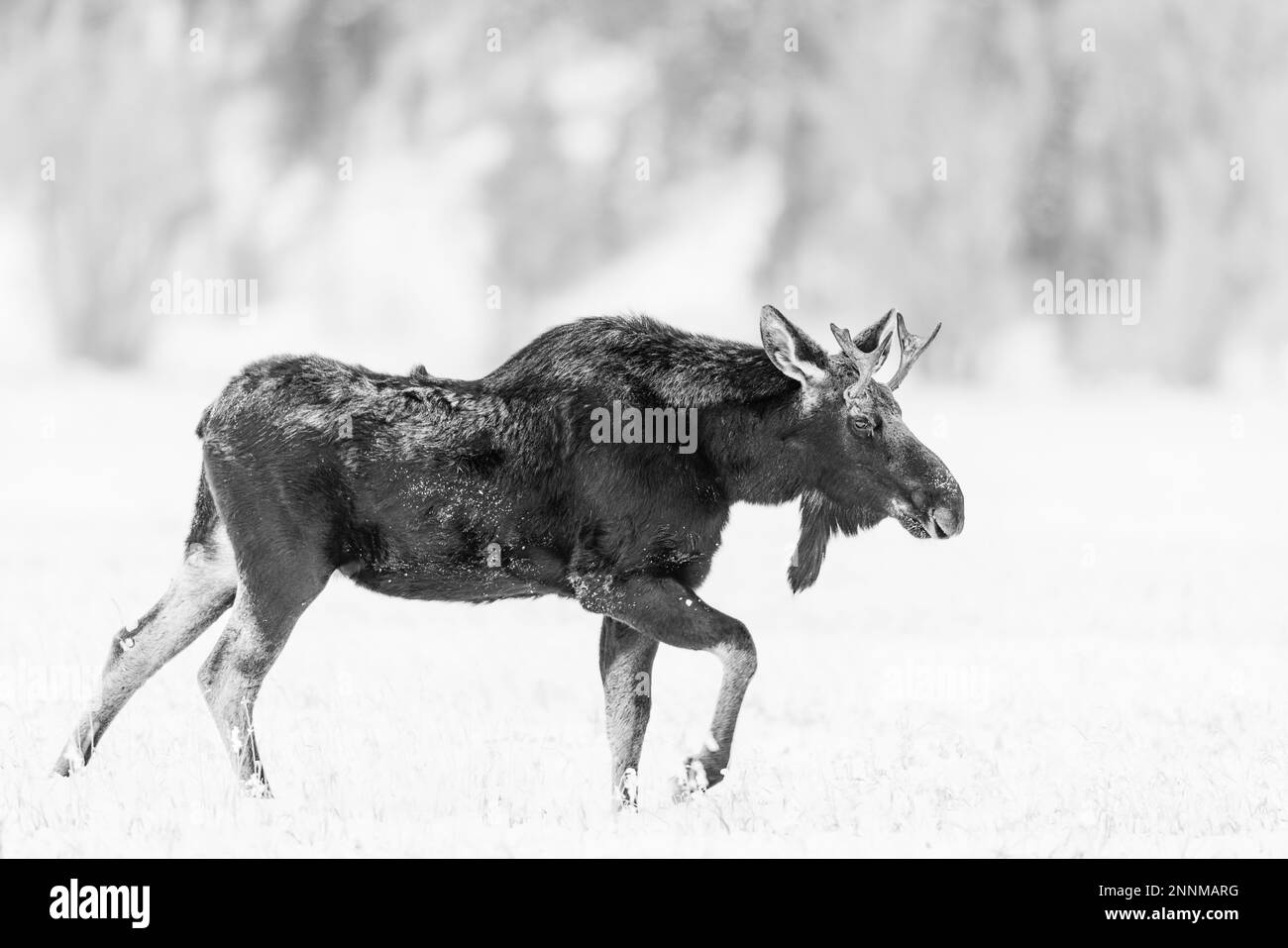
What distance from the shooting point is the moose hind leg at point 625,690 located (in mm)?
8812

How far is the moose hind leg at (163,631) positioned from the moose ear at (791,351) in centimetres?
326

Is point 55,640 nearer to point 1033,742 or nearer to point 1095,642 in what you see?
point 1033,742

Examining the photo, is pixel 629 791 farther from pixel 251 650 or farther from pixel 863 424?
pixel 863 424

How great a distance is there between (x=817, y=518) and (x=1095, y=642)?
5.78 m

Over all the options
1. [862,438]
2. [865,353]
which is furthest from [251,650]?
[865,353]

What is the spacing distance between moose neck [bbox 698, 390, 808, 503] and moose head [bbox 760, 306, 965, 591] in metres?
0.07

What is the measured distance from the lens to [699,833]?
7848mm

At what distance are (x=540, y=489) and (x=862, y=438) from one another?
1815 millimetres

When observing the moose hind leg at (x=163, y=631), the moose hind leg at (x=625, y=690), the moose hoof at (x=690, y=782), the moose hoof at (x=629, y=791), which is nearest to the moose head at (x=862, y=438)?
the moose hind leg at (x=625, y=690)

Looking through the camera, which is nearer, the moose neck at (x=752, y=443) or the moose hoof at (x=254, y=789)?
the moose hoof at (x=254, y=789)

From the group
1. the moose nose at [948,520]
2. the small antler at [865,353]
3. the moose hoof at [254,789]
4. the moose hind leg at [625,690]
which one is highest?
the small antler at [865,353]

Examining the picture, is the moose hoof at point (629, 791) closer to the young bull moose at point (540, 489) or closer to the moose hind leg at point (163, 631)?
the young bull moose at point (540, 489)

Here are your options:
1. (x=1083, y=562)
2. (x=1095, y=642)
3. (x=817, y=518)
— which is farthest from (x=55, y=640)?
(x=1083, y=562)

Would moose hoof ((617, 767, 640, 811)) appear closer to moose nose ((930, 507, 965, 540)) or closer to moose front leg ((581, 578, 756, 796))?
moose front leg ((581, 578, 756, 796))
